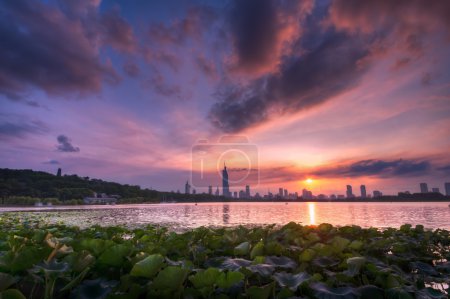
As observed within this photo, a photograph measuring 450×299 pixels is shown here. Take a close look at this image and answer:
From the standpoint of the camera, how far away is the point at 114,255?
3.34 metres

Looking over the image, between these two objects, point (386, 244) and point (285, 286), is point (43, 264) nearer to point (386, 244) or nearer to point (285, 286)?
point (285, 286)

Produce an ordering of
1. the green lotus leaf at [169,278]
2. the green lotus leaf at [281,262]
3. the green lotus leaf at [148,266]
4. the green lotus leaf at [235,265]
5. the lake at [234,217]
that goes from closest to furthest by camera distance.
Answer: the green lotus leaf at [169,278] < the green lotus leaf at [148,266] < the green lotus leaf at [235,265] < the green lotus leaf at [281,262] < the lake at [234,217]

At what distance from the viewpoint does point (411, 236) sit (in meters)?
9.20

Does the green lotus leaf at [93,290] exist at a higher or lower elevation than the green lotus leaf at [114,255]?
lower

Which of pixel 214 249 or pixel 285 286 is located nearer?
pixel 285 286

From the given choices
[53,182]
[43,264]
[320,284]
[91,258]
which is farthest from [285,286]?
[53,182]

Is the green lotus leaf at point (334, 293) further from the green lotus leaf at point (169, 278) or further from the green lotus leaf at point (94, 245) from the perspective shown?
the green lotus leaf at point (94, 245)

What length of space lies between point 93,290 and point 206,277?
1185 millimetres

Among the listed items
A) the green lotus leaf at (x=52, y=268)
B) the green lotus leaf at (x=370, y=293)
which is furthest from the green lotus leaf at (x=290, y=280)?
the green lotus leaf at (x=52, y=268)

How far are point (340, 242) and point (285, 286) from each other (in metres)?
2.74

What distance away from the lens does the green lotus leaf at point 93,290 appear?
2715mm

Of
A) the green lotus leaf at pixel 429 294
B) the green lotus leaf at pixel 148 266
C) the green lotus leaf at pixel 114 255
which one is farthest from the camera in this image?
the green lotus leaf at pixel 114 255

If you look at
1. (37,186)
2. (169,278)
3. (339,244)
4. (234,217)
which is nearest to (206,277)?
(169,278)

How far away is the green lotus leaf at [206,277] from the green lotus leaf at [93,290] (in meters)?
0.88
